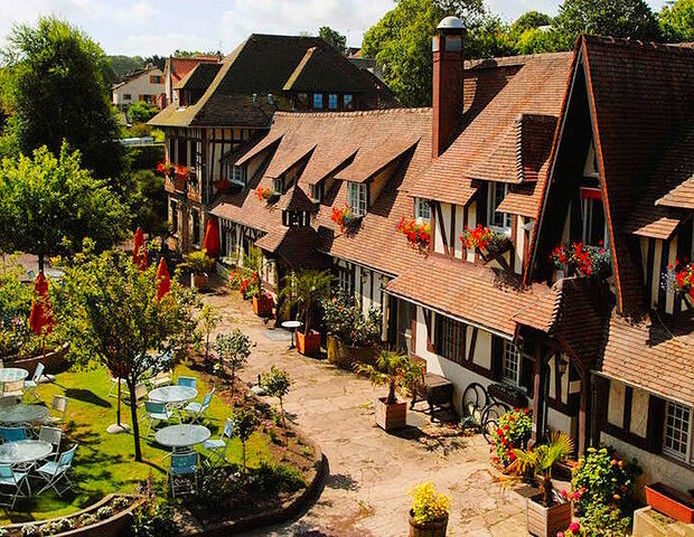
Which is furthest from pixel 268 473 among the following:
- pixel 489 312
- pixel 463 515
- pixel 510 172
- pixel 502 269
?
pixel 510 172

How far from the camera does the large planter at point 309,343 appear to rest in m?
24.7

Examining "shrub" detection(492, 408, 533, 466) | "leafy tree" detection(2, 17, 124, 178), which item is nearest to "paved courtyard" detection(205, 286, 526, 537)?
"shrub" detection(492, 408, 533, 466)

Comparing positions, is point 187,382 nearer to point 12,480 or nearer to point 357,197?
point 12,480

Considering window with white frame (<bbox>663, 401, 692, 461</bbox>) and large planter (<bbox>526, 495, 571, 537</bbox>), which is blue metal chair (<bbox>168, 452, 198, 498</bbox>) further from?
window with white frame (<bbox>663, 401, 692, 461</bbox>)

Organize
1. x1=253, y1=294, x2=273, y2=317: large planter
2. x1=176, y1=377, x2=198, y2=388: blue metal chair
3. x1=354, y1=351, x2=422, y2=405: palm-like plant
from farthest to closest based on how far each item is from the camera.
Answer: x1=253, y1=294, x2=273, y2=317: large planter
x1=176, y1=377, x2=198, y2=388: blue metal chair
x1=354, y1=351, x2=422, y2=405: palm-like plant

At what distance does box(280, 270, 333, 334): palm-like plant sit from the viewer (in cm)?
2453

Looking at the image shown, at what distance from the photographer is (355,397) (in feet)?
69.1

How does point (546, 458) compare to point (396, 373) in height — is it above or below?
below

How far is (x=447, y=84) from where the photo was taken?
21.9 meters

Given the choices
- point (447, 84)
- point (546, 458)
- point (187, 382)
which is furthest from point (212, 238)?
point (546, 458)

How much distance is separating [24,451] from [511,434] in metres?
9.82

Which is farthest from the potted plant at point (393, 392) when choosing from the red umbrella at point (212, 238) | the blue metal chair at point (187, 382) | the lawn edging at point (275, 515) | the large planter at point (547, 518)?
the red umbrella at point (212, 238)

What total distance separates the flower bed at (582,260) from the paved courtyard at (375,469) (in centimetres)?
463

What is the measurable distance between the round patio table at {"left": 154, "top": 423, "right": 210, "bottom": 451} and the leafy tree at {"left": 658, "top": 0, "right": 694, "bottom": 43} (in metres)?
46.8
